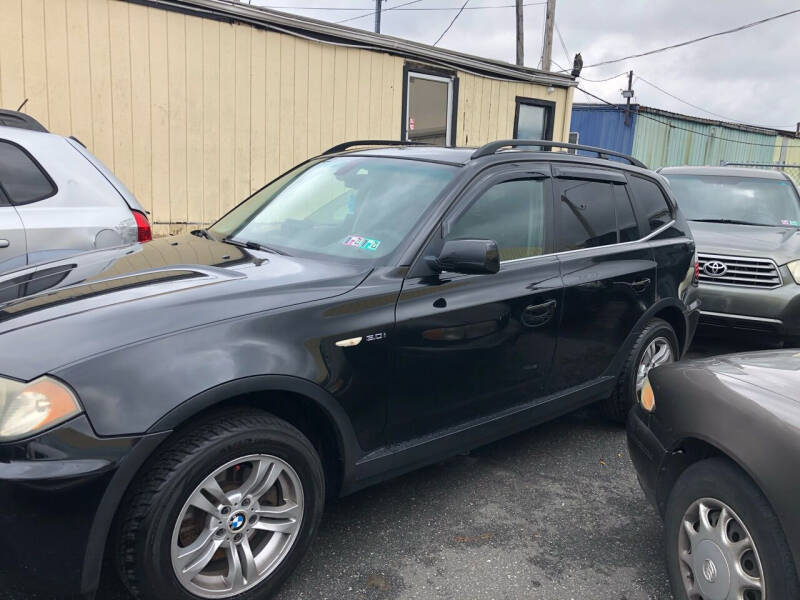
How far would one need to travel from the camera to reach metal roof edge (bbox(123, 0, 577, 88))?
7.55m

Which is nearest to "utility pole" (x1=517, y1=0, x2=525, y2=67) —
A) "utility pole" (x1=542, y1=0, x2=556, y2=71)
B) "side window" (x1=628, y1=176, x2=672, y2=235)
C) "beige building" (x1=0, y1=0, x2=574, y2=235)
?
"utility pole" (x1=542, y1=0, x2=556, y2=71)

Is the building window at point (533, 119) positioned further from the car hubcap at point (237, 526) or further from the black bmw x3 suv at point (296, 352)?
the car hubcap at point (237, 526)

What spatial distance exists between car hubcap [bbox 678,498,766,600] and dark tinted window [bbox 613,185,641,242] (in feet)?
6.89

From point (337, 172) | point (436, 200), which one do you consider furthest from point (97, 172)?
point (436, 200)

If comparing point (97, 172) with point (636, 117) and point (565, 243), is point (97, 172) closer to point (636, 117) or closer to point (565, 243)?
point (565, 243)

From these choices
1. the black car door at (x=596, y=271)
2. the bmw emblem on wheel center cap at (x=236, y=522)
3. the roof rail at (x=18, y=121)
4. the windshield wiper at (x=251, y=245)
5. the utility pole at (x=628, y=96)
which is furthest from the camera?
the utility pole at (x=628, y=96)

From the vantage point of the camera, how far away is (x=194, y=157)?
7.86 metres

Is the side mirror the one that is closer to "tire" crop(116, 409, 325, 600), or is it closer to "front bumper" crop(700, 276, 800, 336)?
"tire" crop(116, 409, 325, 600)

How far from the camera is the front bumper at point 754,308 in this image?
5.83 m

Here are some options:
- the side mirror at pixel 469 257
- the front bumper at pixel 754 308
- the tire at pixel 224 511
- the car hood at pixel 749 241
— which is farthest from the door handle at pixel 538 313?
the car hood at pixel 749 241

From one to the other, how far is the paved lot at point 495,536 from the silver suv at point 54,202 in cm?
229

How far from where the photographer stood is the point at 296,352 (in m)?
2.42

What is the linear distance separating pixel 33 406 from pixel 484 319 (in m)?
1.88

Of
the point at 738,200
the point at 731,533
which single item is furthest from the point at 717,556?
the point at 738,200
